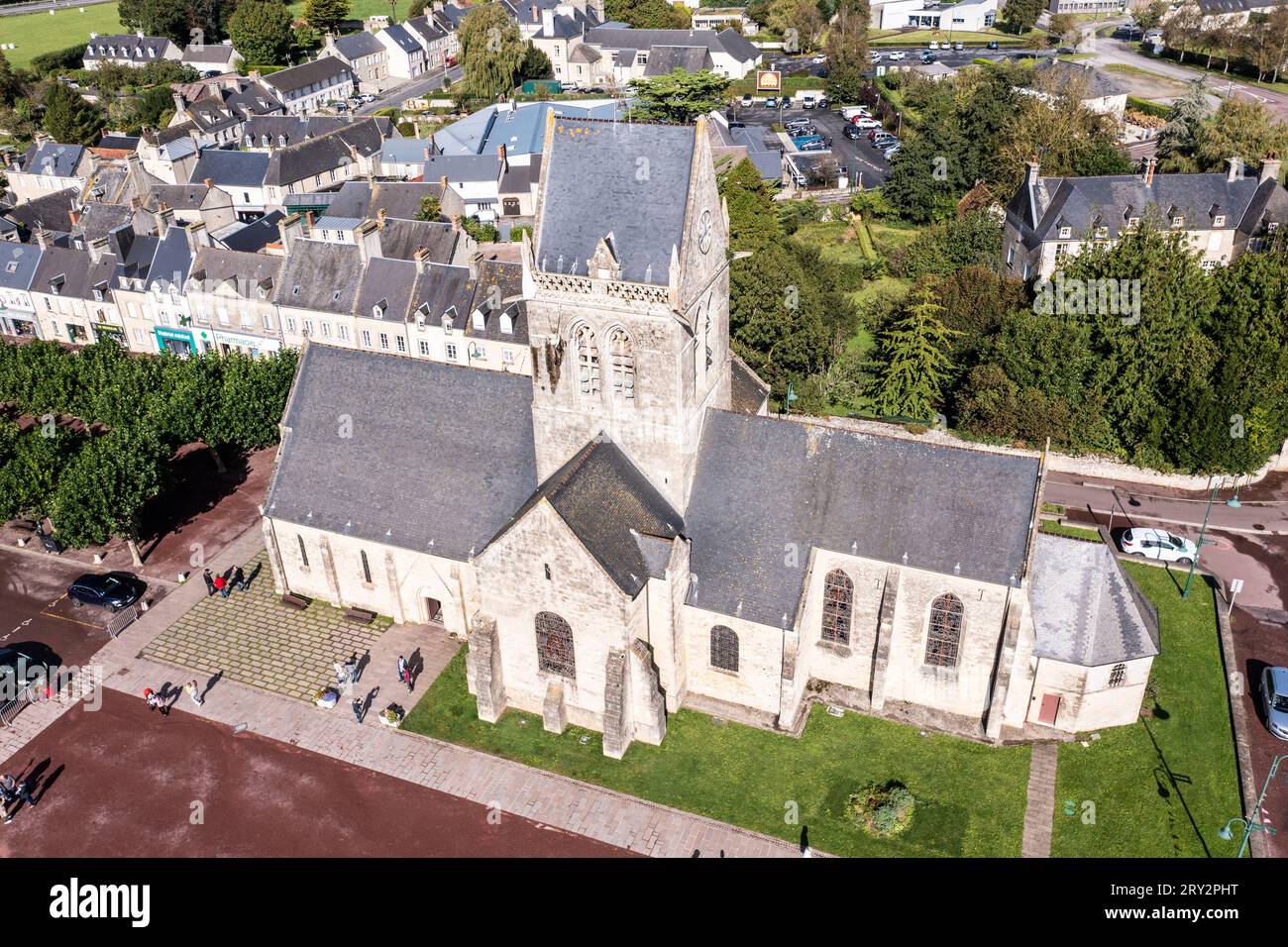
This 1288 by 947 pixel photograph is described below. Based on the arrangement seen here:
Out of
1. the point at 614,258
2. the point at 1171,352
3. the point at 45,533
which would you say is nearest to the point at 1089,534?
the point at 1171,352

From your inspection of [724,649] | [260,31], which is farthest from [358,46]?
[724,649]

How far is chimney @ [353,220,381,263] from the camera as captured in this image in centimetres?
7819

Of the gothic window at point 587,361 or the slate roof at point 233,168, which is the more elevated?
the gothic window at point 587,361

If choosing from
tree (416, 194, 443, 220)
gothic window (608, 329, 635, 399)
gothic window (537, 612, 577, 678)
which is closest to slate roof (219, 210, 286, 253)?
tree (416, 194, 443, 220)

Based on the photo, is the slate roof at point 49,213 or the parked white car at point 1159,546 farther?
the slate roof at point 49,213

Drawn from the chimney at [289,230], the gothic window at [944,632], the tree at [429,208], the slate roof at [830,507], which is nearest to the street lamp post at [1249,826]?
the gothic window at [944,632]

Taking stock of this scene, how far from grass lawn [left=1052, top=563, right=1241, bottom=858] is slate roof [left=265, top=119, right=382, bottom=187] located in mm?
107065

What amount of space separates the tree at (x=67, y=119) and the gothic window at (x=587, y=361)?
14291 cm

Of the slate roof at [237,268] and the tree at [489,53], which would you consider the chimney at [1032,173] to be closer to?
the slate roof at [237,268]

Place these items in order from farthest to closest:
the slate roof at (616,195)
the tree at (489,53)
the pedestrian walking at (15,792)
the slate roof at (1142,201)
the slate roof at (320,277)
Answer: the tree at (489,53), the slate roof at (1142,201), the slate roof at (320,277), the pedestrian walking at (15,792), the slate roof at (616,195)

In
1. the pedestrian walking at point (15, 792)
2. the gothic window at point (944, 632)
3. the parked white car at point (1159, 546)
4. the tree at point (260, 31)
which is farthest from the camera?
the tree at point (260, 31)

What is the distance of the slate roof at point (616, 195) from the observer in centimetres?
3894
